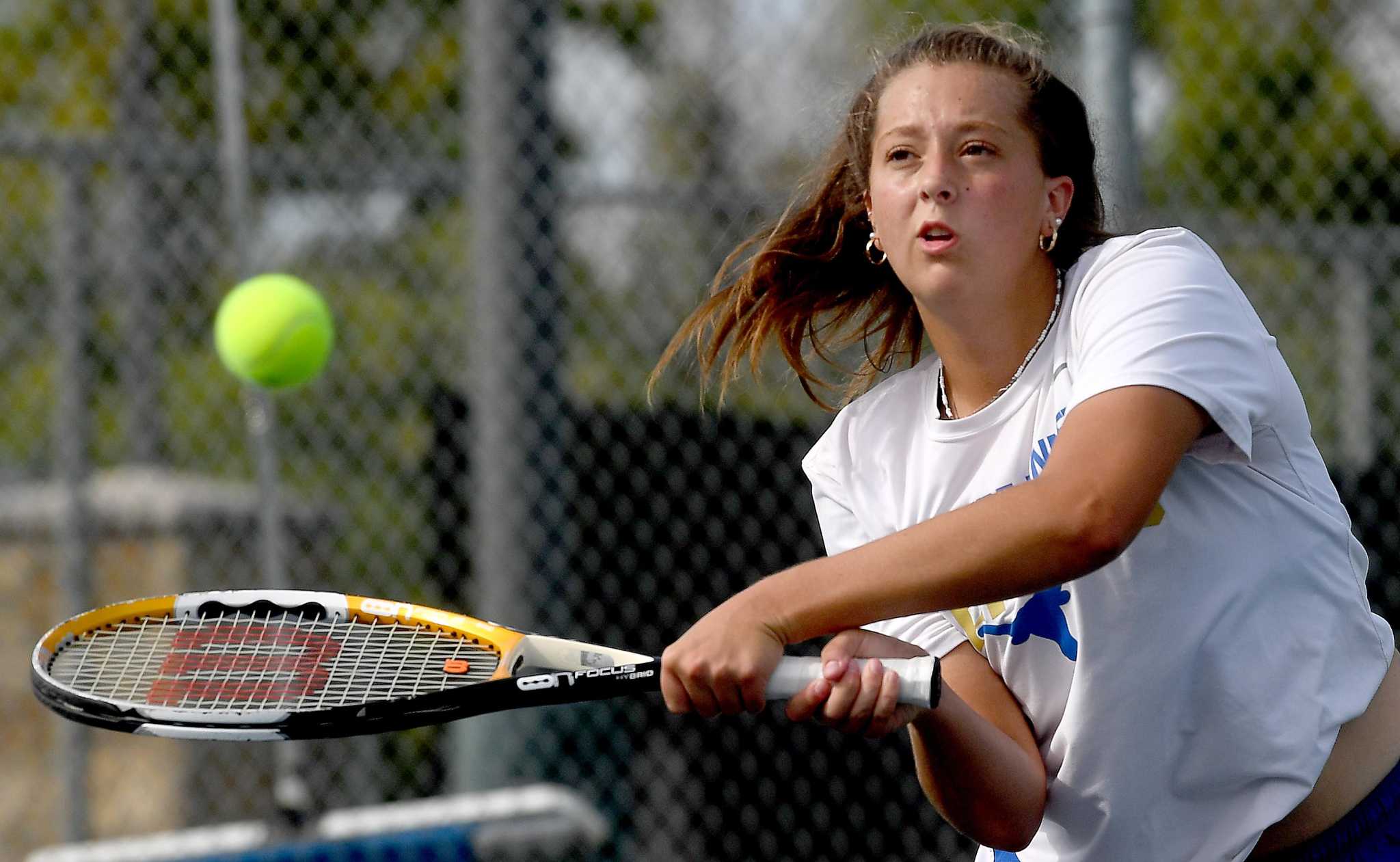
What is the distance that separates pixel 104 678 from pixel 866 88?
4.50ft

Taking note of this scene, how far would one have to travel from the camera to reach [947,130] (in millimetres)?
1999

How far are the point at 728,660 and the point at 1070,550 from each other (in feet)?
1.29

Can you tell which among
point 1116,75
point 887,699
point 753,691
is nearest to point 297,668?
point 753,691

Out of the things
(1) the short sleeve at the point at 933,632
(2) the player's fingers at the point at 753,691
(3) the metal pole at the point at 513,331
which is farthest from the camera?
(3) the metal pole at the point at 513,331

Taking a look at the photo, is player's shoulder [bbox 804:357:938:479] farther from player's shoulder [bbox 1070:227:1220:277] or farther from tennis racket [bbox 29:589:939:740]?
tennis racket [bbox 29:589:939:740]

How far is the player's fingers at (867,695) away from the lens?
1.81m

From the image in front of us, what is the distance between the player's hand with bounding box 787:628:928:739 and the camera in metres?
1.81

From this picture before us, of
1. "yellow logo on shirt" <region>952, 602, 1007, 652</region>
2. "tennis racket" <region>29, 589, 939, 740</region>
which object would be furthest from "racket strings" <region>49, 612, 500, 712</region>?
"yellow logo on shirt" <region>952, 602, 1007, 652</region>

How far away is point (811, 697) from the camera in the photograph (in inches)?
72.2

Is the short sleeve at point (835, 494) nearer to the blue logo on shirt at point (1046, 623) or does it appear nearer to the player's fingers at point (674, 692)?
the blue logo on shirt at point (1046, 623)

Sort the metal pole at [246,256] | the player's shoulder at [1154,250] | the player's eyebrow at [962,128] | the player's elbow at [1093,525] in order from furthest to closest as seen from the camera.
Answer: the metal pole at [246,256] → the player's eyebrow at [962,128] → the player's shoulder at [1154,250] → the player's elbow at [1093,525]

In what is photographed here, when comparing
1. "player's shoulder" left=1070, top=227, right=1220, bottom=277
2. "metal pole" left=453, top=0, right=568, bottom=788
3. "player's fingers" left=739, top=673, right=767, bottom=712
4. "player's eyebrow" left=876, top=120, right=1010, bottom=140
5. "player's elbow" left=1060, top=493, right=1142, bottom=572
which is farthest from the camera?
"metal pole" left=453, top=0, right=568, bottom=788

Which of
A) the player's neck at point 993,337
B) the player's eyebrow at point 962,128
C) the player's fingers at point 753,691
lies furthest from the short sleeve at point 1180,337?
the player's fingers at point 753,691

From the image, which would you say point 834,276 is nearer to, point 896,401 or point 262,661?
point 896,401
